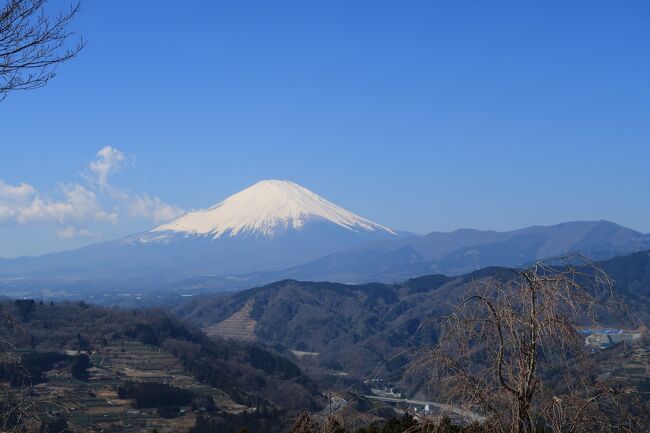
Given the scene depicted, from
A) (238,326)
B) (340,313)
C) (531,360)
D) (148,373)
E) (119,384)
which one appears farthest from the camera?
(340,313)

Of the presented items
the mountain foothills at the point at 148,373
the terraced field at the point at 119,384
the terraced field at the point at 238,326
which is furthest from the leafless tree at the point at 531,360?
the terraced field at the point at 238,326

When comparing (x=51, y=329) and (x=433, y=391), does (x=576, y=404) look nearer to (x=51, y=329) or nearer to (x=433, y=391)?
(x=433, y=391)

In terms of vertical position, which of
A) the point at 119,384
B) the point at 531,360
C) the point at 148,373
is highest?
the point at 531,360

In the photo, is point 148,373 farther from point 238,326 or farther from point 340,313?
point 340,313

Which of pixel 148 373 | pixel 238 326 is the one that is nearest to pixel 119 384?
pixel 148 373

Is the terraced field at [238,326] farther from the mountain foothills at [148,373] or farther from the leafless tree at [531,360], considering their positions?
the leafless tree at [531,360]

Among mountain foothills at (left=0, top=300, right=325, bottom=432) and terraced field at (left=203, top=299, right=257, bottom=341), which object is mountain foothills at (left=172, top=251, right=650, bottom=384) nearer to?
terraced field at (left=203, top=299, right=257, bottom=341)

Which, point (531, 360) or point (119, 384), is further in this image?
point (119, 384)

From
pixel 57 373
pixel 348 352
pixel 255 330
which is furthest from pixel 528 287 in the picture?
pixel 255 330
